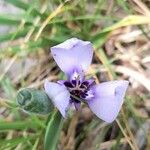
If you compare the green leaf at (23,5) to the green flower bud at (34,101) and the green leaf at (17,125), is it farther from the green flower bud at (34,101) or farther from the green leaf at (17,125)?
the green flower bud at (34,101)

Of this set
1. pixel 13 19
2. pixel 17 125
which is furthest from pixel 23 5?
pixel 17 125

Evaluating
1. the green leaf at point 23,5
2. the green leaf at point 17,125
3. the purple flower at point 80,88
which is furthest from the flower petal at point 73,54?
the green leaf at point 23,5

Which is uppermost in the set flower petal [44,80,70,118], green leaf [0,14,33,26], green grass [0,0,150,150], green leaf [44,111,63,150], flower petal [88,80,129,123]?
flower petal [44,80,70,118]

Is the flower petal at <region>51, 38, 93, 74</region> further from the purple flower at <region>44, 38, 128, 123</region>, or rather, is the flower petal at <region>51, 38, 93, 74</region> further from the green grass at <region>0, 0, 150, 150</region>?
the green grass at <region>0, 0, 150, 150</region>

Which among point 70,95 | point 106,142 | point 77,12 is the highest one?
point 70,95

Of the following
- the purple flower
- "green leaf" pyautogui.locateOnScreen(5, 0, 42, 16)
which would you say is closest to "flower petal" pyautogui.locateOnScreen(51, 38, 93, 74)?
the purple flower

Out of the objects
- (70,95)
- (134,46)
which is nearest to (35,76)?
(134,46)

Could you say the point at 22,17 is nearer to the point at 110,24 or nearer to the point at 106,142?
the point at 110,24

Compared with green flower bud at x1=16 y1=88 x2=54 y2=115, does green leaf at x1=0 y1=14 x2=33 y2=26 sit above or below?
below
